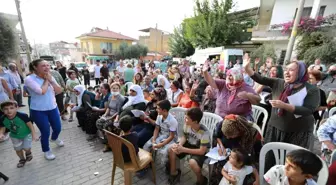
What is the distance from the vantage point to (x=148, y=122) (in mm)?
3152

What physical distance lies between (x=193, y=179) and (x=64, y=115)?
4.59m

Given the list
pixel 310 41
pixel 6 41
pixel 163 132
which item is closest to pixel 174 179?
pixel 163 132

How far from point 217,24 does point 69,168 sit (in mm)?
16145

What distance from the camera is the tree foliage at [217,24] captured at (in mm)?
15492

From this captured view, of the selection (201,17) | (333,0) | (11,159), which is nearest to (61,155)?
(11,159)

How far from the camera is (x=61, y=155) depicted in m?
3.26

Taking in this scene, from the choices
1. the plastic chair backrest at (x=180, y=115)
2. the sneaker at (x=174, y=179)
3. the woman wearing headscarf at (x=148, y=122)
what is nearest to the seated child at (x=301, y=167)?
the sneaker at (x=174, y=179)

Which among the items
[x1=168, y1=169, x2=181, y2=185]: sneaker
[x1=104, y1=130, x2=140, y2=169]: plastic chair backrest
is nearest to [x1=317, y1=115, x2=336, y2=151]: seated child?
[x1=168, y1=169, x2=181, y2=185]: sneaker

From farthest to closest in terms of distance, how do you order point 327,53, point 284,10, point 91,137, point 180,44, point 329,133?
point 180,44, point 284,10, point 327,53, point 91,137, point 329,133

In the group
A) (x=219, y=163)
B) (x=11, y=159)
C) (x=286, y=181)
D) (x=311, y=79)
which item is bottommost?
(x=11, y=159)

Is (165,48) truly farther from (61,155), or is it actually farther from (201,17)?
(61,155)

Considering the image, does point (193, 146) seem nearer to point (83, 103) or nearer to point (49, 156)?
point (49, 156)

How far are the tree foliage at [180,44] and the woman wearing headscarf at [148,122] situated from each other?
19415 mm

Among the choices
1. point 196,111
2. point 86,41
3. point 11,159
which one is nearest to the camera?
point 196,111
